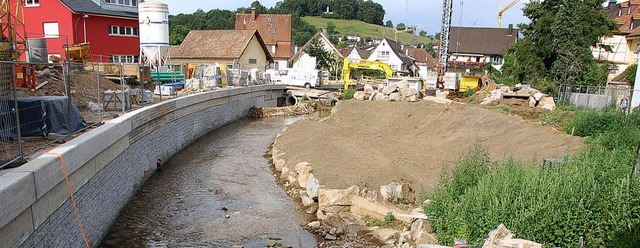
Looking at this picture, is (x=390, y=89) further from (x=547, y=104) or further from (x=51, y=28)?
(x=51, y=28)

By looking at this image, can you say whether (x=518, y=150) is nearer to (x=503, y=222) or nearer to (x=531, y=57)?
(x=503, y=222)

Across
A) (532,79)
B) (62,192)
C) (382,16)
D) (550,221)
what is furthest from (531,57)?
(382,16)

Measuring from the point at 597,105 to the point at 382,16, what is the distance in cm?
15374

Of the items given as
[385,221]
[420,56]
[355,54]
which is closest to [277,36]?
[355,54]

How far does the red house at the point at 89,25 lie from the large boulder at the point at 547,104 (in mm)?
24398

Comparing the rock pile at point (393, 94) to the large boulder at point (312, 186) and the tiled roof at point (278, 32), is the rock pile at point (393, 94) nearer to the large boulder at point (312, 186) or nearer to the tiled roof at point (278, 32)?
the large boulder at point (312, 186)

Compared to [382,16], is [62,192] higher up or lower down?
lower down

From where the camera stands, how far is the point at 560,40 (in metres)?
27.5

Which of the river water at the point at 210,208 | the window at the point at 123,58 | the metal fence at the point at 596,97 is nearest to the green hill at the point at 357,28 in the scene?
the window at the point at 123,58

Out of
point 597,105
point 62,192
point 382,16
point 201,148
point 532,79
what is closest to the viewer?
point 62,192

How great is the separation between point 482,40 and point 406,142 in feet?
169

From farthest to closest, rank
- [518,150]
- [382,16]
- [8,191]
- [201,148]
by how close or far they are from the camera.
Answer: [382,16]
[201,148]
[518,150]
[8,191]

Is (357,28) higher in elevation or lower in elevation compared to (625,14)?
higher

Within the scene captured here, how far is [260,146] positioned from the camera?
21.2 metres
